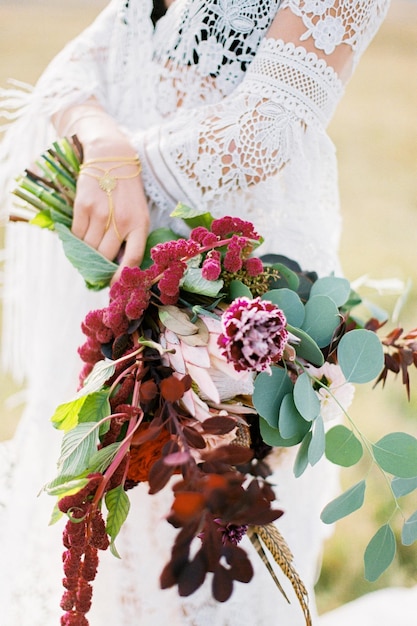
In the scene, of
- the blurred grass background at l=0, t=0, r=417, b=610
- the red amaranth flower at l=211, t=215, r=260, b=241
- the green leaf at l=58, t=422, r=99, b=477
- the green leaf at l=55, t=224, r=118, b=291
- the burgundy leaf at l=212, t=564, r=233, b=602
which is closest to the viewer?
the burgundy leaf at l=212, t=564, r=233, b=602

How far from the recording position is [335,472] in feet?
3.66

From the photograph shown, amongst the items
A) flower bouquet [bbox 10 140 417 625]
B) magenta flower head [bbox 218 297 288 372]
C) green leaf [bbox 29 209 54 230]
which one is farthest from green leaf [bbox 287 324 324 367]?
green leaf [bbox 29 209 54 230]

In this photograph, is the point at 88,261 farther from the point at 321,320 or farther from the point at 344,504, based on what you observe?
the point at 344,504

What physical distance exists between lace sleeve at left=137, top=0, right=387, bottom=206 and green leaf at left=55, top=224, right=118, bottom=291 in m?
0.14

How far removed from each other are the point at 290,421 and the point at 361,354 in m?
0.10

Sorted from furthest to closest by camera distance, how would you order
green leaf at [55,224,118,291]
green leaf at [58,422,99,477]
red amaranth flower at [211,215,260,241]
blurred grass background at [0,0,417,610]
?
blurred grass background at [0,0,417,610] < green leaf at [55,224,118,291] < red amaranth flower at [211,215,260,241] < green leaf at [58,422,99,477]

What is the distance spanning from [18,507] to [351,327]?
64cm

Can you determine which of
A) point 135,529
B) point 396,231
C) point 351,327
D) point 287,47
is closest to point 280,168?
point 287,47

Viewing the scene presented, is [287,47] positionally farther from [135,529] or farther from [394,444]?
[135,529]

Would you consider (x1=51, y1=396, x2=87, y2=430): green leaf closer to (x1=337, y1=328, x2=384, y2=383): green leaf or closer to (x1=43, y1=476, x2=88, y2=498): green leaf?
(x1=43, y1=476, x2=88, y2=498): green leaf

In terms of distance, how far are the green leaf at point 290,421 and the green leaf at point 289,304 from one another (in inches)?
3.8

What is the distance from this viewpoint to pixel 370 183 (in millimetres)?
5605

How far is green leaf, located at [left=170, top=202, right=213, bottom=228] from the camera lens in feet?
2.54

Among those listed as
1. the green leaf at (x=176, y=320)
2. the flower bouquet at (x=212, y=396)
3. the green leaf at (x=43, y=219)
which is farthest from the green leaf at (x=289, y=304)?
the green leaf at (x=43, y=219)
